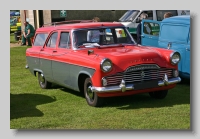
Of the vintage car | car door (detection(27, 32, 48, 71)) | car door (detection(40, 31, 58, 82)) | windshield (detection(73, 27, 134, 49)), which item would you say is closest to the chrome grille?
the vintage car

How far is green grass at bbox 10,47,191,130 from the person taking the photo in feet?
18.8

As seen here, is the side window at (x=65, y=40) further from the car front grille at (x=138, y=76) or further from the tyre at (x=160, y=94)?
the tyre at (x=160, y=94)

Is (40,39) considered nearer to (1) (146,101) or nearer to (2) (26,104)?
(2) (26,104)

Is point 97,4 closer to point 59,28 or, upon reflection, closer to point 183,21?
point 59,28

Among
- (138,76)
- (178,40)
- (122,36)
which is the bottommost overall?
(138,76)

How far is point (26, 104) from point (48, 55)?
49.2 inches

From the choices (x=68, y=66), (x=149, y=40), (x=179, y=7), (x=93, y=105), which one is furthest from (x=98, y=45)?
(x=149, y=40)

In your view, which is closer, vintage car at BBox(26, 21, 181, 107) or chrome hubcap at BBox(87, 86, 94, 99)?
vintage car at BBox(26, 21, 181, 107)

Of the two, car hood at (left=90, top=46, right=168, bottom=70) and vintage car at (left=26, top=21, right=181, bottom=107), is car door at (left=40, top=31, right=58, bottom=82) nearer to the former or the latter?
vintage car at (left=26, top=21, right=181, bottom=107)

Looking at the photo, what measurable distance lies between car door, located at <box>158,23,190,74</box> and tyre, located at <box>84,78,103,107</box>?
7.55ft

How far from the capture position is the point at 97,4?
5.61 meters

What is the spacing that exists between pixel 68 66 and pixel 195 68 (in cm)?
245

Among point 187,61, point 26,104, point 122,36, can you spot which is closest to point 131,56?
point 122,36

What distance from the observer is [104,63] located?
6152mm
